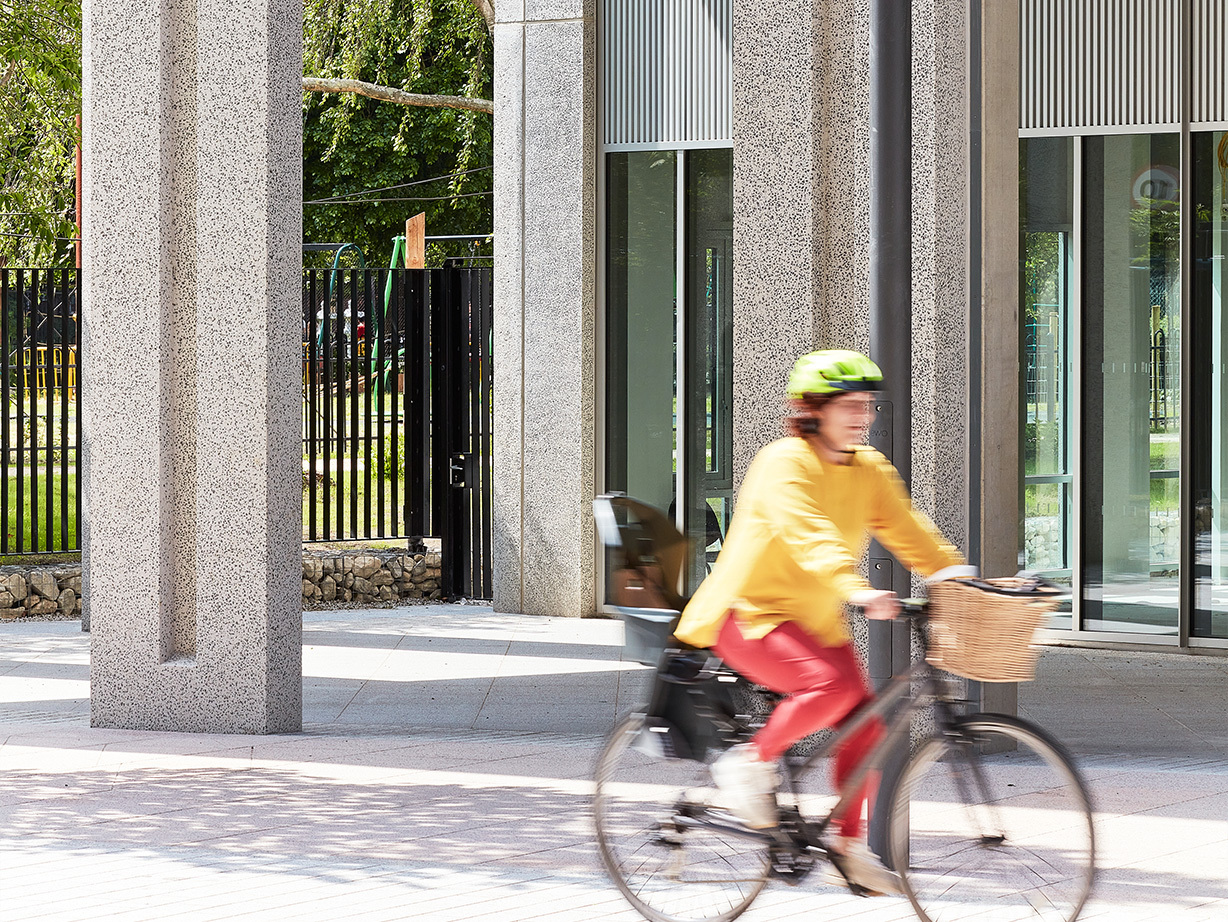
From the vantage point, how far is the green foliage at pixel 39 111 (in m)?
13.3

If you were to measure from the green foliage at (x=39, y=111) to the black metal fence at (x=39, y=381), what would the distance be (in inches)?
56.1

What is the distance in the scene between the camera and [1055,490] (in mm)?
11148

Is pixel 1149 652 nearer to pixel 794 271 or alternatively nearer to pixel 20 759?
pixel 794 271

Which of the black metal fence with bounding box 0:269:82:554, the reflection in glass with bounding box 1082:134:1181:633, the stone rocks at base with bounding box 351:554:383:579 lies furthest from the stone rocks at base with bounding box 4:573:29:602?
the reflection in glass with bounding box 1082:134:1181:633

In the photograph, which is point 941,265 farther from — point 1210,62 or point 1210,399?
point 1210,62

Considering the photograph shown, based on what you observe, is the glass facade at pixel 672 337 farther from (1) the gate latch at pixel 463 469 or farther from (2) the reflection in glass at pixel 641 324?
(1) the gate latch at pixel 463 469

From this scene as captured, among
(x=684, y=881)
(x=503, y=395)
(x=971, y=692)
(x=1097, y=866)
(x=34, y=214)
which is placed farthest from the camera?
(x=34, y=214)

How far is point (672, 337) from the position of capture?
12227mm

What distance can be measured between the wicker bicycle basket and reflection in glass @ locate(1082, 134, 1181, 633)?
7205mm

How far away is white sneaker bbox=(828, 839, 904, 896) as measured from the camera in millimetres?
4387

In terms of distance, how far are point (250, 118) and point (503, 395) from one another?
4.72 meters

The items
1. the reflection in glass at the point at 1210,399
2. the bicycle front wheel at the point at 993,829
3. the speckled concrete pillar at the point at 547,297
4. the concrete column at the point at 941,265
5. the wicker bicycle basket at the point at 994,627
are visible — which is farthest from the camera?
the speckled concrete pillar at the point at 547,297

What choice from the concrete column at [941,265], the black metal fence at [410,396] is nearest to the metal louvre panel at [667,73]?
the black metal fence at [410,396]

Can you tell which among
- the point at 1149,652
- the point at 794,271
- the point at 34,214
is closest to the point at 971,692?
the point at 794,271
